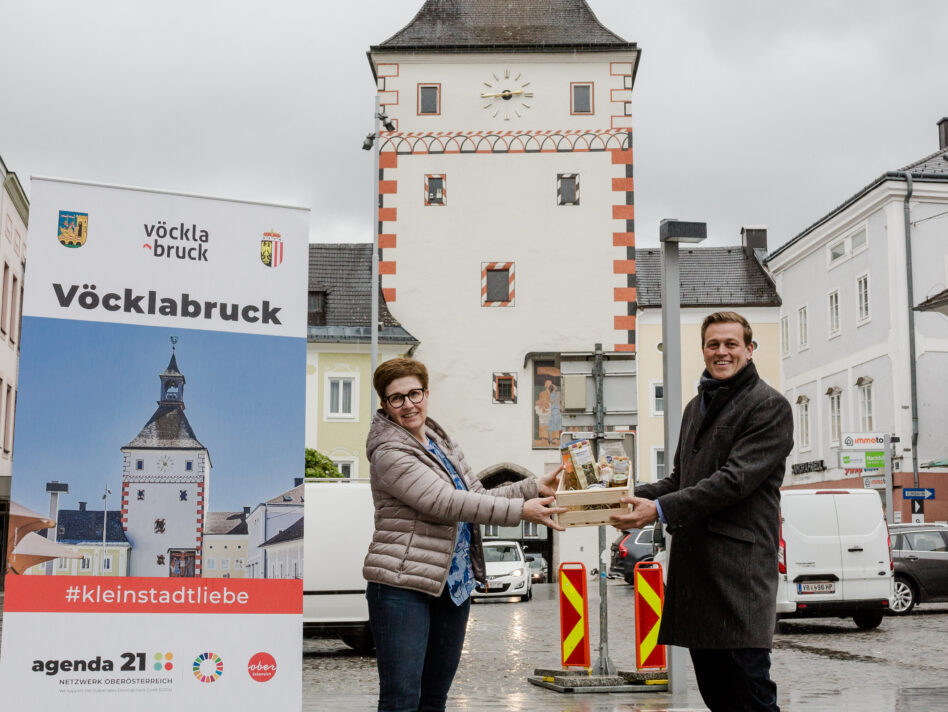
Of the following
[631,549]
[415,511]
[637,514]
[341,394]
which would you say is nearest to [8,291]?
[341,394]

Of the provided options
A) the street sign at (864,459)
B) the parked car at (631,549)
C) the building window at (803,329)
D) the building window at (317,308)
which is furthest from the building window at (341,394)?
the building window at (803,329)

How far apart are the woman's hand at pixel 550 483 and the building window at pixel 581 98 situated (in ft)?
118

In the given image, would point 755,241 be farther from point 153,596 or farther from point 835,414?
point 153,596

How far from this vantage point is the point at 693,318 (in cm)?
5200

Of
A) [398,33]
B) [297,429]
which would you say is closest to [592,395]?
[297,429]

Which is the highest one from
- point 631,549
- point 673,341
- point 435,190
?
point 435,190

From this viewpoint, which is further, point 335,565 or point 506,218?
point 506,218

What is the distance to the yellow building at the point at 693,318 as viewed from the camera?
167 ft

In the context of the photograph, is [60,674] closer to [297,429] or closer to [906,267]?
[297,429]

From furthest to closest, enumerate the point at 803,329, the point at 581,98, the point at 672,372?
the point at 803,329, the point at 581,98, the point at 672,372

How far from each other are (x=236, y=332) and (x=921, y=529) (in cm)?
1762

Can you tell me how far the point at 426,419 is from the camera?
557 cm

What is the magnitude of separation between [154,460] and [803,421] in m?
43.8

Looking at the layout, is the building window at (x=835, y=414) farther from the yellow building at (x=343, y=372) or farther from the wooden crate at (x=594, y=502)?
the wooden crate at (x=594, y=502)
